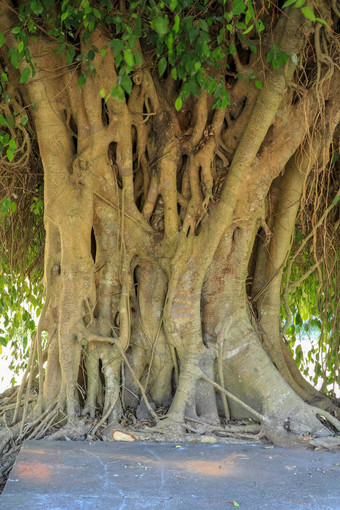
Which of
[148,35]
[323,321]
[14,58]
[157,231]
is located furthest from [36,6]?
[323,321]

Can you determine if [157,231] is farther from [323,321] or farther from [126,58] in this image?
[323,321]

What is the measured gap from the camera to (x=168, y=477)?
2969 mm

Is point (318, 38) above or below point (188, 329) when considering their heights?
above

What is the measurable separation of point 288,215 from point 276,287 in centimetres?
64

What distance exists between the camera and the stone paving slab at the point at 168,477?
265 centimetres

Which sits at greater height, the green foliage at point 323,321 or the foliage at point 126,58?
the foliage at point 126,58

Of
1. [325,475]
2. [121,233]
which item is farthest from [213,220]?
[325,475]

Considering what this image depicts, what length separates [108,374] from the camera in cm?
425

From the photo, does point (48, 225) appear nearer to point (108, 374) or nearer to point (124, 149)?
point (124, 149)

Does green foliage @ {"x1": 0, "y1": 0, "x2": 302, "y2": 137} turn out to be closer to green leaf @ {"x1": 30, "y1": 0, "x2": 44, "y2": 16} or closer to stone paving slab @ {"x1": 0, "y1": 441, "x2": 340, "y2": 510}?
green leaf @ {"x1": 30, "y1": 0, "x2": 44, "y2": 16}

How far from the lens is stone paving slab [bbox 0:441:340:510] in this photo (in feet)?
8.68

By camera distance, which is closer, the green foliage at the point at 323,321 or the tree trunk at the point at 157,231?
the tree trunk at the point at 157,231

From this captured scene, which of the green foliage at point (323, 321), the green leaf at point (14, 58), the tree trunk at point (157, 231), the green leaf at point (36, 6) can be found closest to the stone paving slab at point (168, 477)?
the tree trunk at point (157, 231)

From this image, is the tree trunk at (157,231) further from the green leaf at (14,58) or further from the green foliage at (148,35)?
the green leaf at (14,58)
